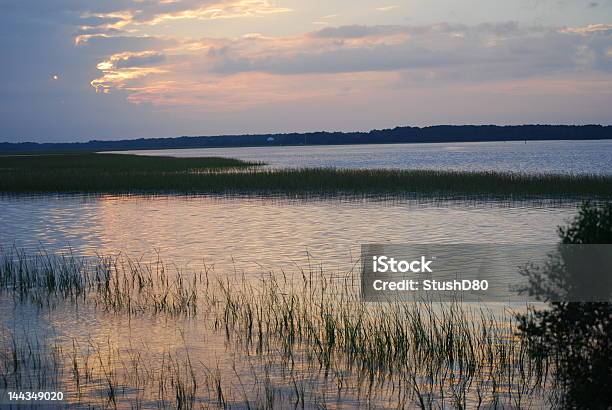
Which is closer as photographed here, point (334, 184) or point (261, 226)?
point (261, 226)

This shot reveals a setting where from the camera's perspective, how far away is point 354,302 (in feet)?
39.4

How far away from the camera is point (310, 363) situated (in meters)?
8.95

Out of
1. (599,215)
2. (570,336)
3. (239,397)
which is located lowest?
(239,397)

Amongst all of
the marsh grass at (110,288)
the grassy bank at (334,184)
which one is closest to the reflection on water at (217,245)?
the marsh grass at (110,288)

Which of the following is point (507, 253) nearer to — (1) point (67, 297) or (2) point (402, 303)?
(2) point (402, 303)

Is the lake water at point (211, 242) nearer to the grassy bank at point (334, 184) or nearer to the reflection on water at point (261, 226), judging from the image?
the reflection on water at point (261, 226)

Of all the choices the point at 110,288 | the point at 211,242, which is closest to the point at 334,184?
the point at 211,242

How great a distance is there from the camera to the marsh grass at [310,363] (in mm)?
7762

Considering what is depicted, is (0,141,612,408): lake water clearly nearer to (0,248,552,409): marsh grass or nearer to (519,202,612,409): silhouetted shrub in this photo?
(0,248,552,409): marsh grass

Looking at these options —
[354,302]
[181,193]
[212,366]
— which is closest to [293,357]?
[212,366]

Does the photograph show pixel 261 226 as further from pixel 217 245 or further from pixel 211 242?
pixel 217 245

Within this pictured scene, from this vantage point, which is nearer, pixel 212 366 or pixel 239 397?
pixel 239 397

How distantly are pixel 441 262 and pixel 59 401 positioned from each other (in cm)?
1068

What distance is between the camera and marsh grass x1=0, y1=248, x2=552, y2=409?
25.5ft
